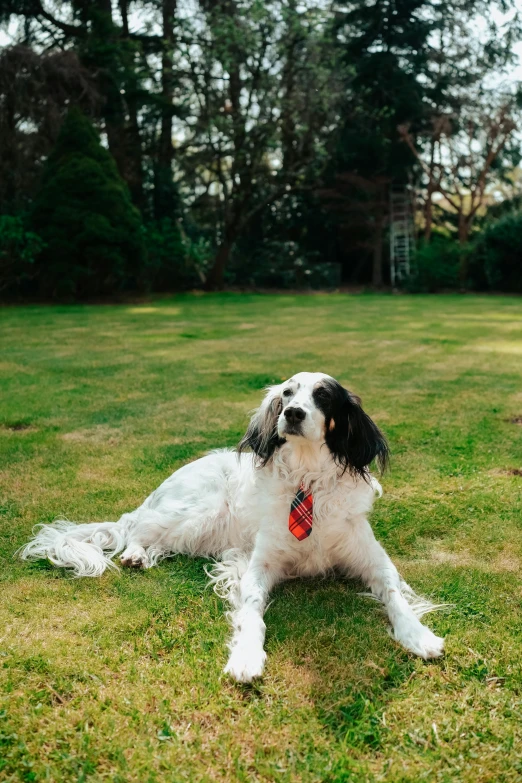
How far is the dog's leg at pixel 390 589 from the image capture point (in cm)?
240

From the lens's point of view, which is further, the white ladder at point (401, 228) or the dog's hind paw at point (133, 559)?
the white ladder at point (401, 228)

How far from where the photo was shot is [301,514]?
294 centimetres

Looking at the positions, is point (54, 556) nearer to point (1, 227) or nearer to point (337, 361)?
point (337, 361)

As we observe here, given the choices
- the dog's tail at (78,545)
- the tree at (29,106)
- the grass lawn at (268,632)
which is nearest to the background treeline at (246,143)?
the tree at (29,106)

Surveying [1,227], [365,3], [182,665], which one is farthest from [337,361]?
[365,3]

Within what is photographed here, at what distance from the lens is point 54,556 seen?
3.11m

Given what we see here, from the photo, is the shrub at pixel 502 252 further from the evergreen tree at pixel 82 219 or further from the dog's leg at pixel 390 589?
the dog's leg at pixel 390 589

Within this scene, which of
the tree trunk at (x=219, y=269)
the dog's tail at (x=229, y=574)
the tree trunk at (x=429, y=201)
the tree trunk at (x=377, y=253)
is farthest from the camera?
the tree trunk at (x=377, y=253)

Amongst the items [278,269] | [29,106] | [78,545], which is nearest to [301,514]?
[78,545]

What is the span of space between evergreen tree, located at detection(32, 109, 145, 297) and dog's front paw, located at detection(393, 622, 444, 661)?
46.2 ft

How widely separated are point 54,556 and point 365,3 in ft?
82.9

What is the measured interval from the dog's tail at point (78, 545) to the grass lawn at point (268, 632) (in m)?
0.07

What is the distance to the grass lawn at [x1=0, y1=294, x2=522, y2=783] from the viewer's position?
74.1 inches

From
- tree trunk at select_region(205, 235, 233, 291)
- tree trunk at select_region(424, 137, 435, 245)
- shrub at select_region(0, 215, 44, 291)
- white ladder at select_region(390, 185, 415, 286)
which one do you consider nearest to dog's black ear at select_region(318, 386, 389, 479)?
shrub at select_region(0, 215, 44, 291)
